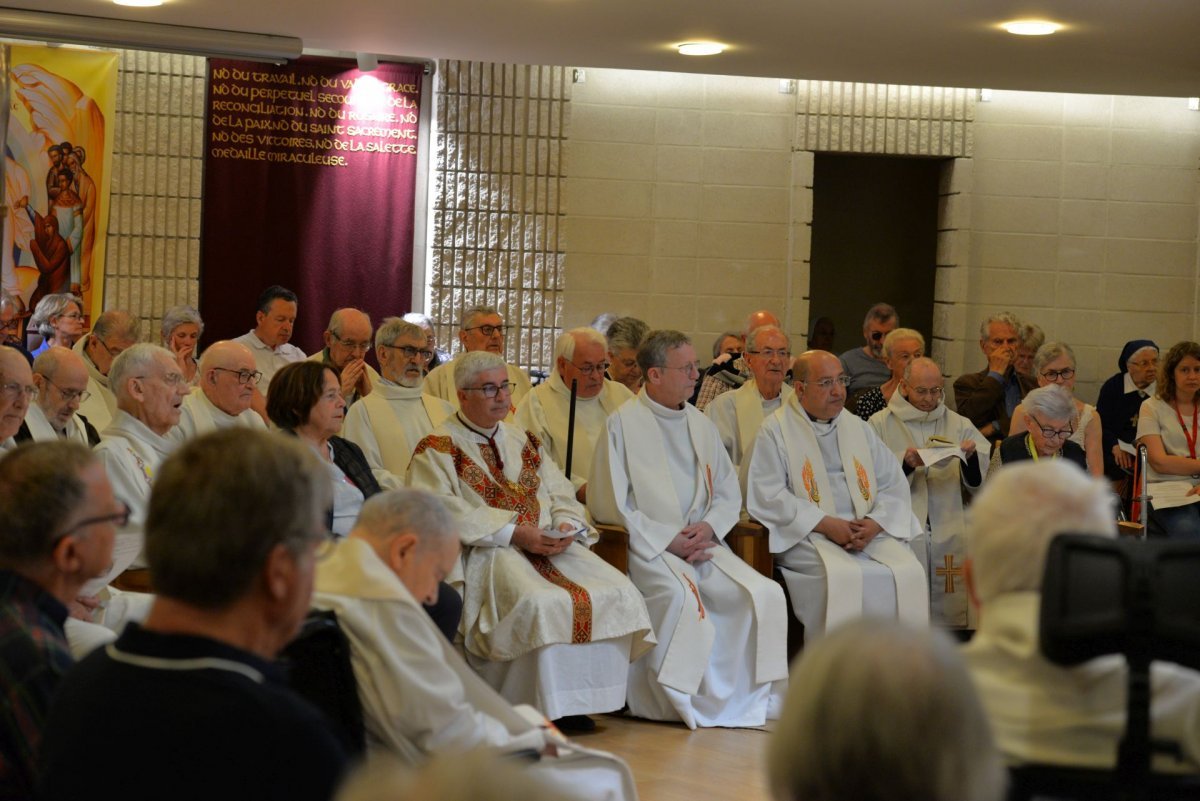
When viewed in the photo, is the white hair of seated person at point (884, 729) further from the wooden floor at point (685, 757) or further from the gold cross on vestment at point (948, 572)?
the gold cross on vestment at point (948, 572)

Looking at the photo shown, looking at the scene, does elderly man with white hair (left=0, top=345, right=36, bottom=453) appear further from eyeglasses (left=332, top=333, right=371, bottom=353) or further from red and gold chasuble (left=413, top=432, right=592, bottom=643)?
eyeglasses (left=332, top=333, right=371, bottom=353)

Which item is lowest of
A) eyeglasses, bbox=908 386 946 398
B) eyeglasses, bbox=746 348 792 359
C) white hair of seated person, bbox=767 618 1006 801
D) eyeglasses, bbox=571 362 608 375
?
white hair of seated person, bbox=767 618 1006 801

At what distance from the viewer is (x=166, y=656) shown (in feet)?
6.64

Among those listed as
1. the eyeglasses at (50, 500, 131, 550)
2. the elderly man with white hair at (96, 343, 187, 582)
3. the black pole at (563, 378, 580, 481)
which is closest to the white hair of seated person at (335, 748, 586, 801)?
the eyeglasses at (50, 500, 131, 550)

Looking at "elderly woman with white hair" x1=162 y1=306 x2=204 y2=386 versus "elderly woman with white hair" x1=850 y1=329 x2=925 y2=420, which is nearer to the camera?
"elderly woman with white hair" x1=162 y1=306 x2=204 y2=386

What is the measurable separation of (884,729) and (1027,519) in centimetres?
102

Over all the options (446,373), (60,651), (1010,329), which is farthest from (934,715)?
(1010,329)

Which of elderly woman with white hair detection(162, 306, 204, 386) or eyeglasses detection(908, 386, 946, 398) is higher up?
elderly woman with white hair detection(162, 306, 204, 386)

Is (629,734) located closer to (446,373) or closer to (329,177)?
(446,373)

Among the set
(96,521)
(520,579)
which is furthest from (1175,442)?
(96,521)

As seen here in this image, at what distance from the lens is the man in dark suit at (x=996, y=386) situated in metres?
8.55

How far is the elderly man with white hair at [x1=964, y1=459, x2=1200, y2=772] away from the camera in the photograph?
8.02ft

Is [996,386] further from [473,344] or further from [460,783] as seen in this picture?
[460,783]

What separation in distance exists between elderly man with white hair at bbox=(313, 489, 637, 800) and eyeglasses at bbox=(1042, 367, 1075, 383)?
543 cm
